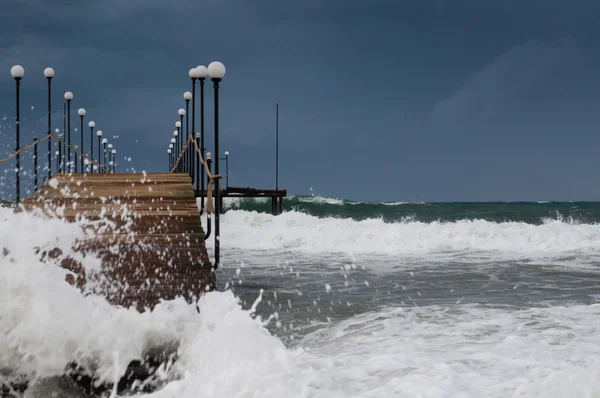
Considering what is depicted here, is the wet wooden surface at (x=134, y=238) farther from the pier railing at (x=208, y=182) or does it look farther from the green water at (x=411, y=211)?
the green water at (x=411, y=211)

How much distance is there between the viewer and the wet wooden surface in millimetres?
5875

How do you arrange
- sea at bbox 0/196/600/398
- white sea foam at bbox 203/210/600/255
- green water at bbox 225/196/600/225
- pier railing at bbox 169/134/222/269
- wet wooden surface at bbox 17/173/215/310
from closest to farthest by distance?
1. sea at bbox 0/196/600/398
2. wet wooden surface at bbox 17/173/215/310
3. pier railing at bbox 169/134/222/269
4. white sea foam at bbox 203/210/600/255
5. green water at bbox 225/196/600/225

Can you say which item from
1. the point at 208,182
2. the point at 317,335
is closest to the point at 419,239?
the point at 208,182

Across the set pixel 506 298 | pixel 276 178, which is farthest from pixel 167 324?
pixel 276 178

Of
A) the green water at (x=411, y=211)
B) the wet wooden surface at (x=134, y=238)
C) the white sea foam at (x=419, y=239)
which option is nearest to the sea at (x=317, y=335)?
the wet wooden surface at (x=134, y=238)

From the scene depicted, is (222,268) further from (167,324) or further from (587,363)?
(587,363)

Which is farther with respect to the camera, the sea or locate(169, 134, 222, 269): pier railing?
locate(169, 134, 222, 269): pier railing

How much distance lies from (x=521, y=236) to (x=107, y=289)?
52.6 ft

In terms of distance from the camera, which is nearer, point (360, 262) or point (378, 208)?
point (360, 262)

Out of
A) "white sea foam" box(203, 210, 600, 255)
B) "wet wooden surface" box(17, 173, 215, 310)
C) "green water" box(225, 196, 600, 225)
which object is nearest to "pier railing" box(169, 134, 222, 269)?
"wet wooden surface" box(17, 173, 215, 310)

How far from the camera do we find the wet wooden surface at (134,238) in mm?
5875

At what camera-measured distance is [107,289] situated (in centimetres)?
575

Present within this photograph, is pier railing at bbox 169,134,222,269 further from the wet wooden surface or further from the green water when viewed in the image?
the green water

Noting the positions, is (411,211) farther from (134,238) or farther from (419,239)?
(134,238)
